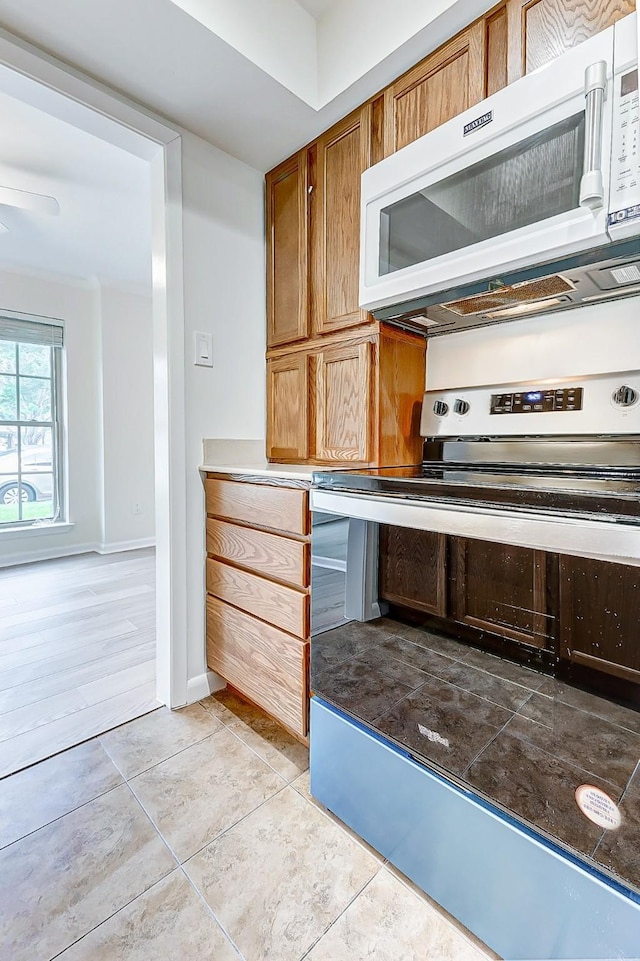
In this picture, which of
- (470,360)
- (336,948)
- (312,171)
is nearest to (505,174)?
(470,360)

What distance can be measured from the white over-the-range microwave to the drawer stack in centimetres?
74

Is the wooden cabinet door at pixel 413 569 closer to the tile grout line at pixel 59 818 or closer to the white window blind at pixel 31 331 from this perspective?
the tile grout line at pixel 59 818

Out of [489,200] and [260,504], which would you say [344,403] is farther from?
[489,200]

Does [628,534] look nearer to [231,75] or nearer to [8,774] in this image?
[231,75]

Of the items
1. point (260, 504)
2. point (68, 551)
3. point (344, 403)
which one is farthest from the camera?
point (68, 551)

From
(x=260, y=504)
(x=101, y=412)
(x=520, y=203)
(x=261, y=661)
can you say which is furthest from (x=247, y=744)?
(x=101, y=412)

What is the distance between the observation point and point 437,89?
127cm

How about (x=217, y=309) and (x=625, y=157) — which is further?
(x=217, y=309)

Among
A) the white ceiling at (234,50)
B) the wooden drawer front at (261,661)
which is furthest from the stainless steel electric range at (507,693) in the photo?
the white ceiling at (234,50)

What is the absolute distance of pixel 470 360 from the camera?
1.46 meters

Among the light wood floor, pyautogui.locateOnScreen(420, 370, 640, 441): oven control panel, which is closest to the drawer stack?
the light wood floor

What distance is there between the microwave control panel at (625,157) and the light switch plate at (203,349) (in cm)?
132

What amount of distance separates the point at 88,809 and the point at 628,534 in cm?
151

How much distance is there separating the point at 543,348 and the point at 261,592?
3.75 feet
